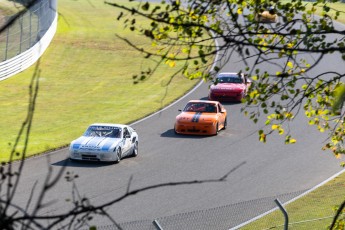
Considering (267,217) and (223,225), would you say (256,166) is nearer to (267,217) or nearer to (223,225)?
(267,217)

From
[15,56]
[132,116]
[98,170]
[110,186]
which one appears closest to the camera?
[110,186]

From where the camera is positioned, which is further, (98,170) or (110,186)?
(98,170)

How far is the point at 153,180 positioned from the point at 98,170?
199 cm

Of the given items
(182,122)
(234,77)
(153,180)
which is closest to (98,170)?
(153,180)

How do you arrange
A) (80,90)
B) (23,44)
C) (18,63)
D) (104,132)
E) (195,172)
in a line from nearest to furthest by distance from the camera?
(195,172) < (104,132) < (80,90) < (18,63) < (23,44)

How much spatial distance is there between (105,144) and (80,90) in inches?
654

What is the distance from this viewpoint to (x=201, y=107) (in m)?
31.0

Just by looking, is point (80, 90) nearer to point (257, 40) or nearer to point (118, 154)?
point (118, 154)

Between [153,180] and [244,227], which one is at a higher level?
[244,227]

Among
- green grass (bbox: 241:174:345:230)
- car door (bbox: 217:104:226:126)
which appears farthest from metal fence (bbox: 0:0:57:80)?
green grass (bbox: 241:174:345:230)

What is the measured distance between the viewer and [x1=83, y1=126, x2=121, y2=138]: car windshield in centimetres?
2541

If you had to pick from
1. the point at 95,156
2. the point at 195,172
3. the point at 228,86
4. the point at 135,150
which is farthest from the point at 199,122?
the point at 228,86

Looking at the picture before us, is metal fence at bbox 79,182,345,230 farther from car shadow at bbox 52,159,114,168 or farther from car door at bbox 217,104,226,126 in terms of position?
car door at bbox 217,104,226,126

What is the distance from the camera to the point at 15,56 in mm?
42500
